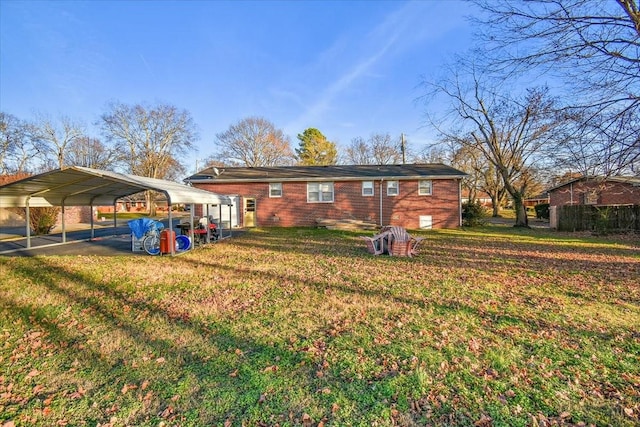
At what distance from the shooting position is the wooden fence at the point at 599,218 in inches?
622

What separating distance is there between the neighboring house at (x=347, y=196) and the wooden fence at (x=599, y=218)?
5386 millimetres

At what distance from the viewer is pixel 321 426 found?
250 cm

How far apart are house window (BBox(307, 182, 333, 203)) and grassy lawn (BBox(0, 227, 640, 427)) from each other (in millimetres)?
12367

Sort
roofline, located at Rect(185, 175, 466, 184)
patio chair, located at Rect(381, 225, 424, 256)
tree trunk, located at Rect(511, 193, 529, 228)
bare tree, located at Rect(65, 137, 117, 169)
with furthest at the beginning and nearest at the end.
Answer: bare tree, located at Rect(65, 137, 117, 169)
tree trunk, located at Rect(511, 193, 529, 228)
roofline, located at Rect(185, 175, 466, 184)
patio chair, located at Rect(381, 225, 424, 256)

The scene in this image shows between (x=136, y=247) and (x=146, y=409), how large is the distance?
9370 mm

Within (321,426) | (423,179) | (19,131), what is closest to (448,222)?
(423,179)

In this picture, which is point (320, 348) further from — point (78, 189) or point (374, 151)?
point (374, 151)

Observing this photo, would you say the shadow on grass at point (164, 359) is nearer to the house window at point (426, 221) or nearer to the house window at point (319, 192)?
the house window at point (319, 192)

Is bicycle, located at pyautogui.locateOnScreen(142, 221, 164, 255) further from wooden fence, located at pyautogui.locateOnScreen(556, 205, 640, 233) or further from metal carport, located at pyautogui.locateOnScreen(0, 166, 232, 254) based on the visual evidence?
wooden fence, located at pyautogui.locateOnScreen(556, 205, 640, 233)

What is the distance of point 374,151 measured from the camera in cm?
4669

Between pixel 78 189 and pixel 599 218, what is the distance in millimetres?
23572

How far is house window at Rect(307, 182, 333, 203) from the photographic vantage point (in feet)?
64.4

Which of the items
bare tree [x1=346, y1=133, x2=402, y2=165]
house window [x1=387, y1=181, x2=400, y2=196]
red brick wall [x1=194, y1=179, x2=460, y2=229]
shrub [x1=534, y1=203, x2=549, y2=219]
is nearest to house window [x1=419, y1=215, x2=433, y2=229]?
red brick wall [x1=194, y1=179, x2=460, y2=229]

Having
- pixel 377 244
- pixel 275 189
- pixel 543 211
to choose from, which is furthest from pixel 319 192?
pixel 543 211
